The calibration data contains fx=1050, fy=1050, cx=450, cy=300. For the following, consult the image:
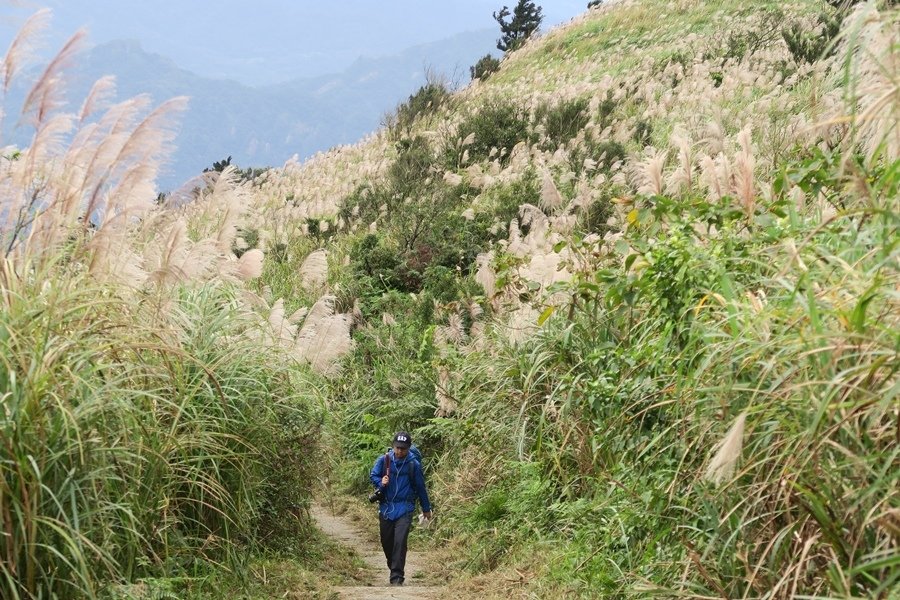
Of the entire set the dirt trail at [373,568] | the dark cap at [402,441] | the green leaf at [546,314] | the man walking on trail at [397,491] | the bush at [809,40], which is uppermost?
the bush at [809,40]

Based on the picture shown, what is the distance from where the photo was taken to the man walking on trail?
9.30 meters

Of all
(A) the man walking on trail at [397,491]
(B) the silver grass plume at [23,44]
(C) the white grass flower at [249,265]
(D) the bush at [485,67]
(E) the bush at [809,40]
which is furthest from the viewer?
(D) the bush at [485,67]

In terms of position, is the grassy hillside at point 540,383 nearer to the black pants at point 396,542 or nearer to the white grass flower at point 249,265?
the white grass flower at point 249,265

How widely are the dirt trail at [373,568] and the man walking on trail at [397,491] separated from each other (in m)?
0.21

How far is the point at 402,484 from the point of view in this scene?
31.2 feet

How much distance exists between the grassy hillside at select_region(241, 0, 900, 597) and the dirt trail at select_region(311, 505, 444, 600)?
405mm

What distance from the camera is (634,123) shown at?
18.8m

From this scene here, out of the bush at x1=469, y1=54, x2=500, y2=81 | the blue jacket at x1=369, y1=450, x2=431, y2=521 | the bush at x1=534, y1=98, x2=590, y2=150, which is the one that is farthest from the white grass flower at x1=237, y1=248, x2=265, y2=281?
the bush at x1=469, y1=54, x2=500, y2=81

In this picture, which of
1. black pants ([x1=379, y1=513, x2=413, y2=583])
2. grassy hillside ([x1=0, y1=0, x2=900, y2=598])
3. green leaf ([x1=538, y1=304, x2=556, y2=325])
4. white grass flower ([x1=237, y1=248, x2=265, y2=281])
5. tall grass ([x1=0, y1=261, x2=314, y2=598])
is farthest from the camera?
black pants ([x1=379, y1=513, x2=413, y2=583])

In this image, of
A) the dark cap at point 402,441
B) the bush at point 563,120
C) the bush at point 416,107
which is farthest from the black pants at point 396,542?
the bush at point 416,107

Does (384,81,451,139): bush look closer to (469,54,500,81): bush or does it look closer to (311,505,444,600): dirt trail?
(469,54,500,81): bush

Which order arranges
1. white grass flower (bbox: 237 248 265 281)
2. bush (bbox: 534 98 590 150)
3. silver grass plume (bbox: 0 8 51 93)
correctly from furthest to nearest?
bush (bbox: 534 98 590 150), white grass flower (bbox: 237 248 265 281), silver grass plume (bbox: 0 8 51 93)

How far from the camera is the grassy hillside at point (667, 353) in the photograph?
362 cm

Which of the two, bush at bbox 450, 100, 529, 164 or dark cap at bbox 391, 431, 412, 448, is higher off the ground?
bush at bbox 450, 100, 529, 164
